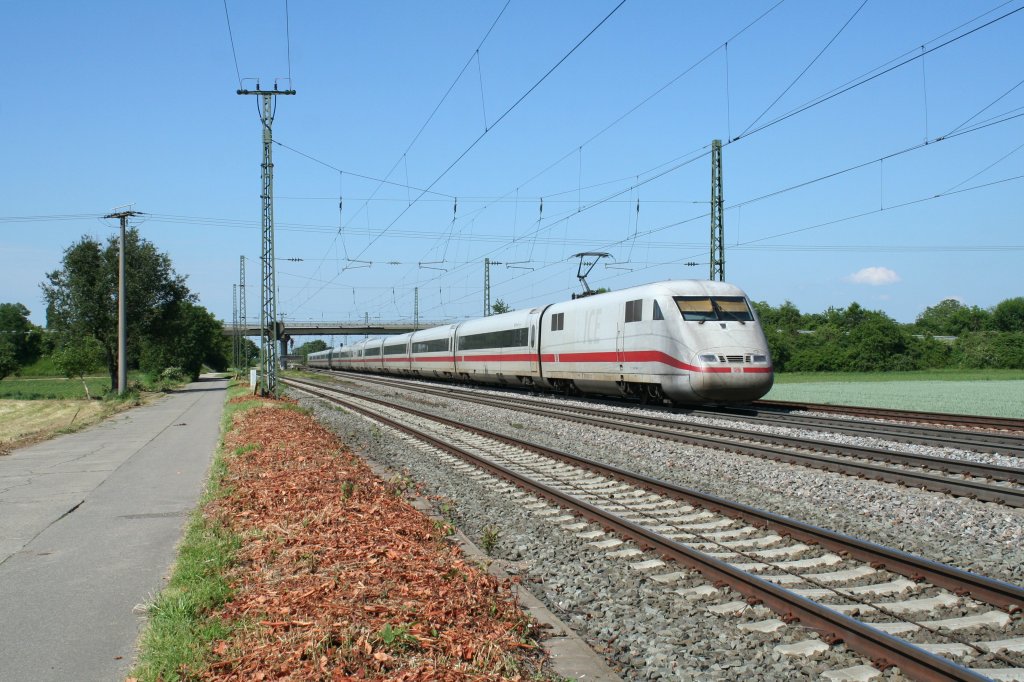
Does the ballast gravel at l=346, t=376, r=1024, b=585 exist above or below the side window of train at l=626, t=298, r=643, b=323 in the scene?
below

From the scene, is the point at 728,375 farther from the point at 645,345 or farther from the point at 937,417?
the point at 937,417

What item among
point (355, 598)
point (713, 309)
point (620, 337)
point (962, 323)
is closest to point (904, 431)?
point (713, 309)

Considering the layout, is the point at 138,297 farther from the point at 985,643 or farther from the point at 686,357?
the point at 985,643

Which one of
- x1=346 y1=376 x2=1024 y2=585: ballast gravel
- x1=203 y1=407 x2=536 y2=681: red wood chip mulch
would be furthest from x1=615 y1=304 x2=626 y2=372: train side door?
x1=203 y1=407 x2=536 y2=681: red wood chip mulch

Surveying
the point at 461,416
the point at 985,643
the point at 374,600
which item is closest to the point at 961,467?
the point at 985,643

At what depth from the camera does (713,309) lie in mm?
19312

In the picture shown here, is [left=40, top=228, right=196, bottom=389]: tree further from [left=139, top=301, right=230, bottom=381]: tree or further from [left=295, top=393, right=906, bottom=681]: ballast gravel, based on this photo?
[left=295, top=393, right=906, bottom=681]: ballast gravel

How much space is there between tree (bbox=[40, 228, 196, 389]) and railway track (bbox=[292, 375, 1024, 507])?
38679mm

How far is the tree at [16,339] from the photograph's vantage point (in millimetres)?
52156

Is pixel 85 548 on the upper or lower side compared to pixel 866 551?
lower

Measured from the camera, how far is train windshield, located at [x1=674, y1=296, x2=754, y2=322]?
1914 centimetres

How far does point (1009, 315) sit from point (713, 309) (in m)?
113

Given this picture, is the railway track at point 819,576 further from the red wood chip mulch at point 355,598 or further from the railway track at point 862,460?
the railway track at point 862,460

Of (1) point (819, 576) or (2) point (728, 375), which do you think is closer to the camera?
Result: (1) point (819, 576)
